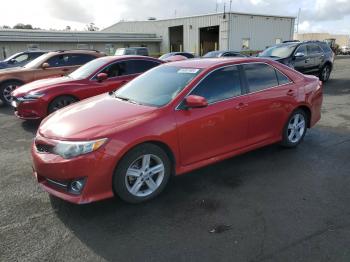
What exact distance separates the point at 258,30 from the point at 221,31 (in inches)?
186

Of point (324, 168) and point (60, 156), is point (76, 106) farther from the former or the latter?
point (324, 168)

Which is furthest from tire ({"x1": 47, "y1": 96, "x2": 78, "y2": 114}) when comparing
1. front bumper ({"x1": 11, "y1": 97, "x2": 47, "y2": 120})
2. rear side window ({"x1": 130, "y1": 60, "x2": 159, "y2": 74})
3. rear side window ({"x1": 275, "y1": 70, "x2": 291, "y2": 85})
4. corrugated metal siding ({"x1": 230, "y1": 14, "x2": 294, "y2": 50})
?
corrugated metal siding ({"x1": 230, "y1": 14, "x2": 294, "y2": 50})

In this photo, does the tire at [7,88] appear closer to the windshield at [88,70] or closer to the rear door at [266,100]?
the windshield at [88,70]

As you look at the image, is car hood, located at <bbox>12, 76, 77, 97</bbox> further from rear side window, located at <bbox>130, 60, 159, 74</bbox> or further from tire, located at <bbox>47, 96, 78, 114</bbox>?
rear side window, located at <bbox>130, 60, 159, 74</bbox>

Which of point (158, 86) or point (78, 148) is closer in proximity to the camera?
point (78, 148)

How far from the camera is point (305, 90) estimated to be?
212 inches

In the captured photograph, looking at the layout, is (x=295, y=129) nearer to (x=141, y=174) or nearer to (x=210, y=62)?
(x=210, y=62)

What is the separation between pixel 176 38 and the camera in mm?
39250

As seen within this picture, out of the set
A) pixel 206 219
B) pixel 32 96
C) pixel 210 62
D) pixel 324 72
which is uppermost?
pixel 210 62

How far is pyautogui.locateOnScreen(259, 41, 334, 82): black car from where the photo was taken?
1197cm

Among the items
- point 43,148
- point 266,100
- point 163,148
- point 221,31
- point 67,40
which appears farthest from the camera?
point 67,40

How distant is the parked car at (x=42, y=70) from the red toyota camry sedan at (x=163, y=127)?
5.84m

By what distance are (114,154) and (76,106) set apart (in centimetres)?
144

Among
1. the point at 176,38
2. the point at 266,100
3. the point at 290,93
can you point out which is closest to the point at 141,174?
the point at 266,100
